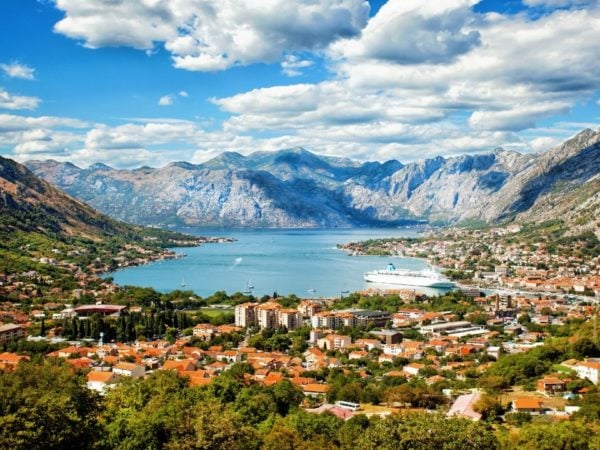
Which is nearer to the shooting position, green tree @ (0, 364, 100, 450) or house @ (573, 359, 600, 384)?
green tree @ (0, 364, 100, 450)

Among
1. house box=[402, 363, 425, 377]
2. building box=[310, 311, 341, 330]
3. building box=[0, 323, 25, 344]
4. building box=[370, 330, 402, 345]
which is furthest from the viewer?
building box=[310, 311, 341, 330]

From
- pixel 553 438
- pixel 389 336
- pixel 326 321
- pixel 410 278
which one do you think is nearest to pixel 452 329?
pixel 389 336

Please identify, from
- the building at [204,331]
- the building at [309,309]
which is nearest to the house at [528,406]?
the building at [204,331]

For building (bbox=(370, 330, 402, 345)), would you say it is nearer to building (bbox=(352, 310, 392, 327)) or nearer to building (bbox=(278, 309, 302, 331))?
building (bbox=(352, 310, 392, 327))

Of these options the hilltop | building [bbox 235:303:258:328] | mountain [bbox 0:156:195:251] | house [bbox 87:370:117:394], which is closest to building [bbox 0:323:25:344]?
house [bbox 87:370:117:394]

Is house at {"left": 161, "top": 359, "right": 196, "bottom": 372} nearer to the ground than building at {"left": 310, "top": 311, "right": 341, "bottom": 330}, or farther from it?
farther from it

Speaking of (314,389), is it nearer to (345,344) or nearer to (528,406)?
(528,406)

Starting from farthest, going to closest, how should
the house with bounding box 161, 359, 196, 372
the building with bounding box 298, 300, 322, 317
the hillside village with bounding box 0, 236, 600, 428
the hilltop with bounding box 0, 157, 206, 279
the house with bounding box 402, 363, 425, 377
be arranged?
the hilltop with bounding box 0, 157, 206, 279, the building with bounding box 298, 300, 322, 317, the house with bounding box 402, 363, 425, 377, the house with bounding box 161, 359, 196, 372, the hillside village with bounding box 0, 236, 600, 428
